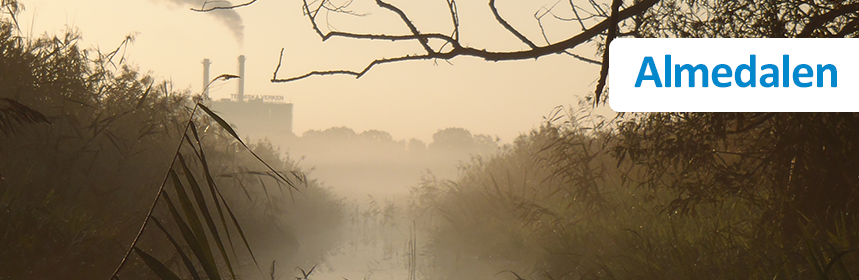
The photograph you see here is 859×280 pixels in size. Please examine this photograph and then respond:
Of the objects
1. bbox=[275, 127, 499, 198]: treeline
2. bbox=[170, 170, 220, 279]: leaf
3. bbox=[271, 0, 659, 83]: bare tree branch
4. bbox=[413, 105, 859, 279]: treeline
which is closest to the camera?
bbox=[170, 170, 220, 279]: leaf

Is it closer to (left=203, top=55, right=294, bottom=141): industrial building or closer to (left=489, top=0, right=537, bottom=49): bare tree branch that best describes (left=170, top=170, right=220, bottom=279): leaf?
(left=489, top=0, right=537, bottom=49): bare tree branch

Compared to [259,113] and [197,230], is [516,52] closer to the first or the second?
[197,230]

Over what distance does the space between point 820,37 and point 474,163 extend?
8696mm

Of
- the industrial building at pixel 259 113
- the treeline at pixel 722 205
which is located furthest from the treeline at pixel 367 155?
the treeline at pixel 722 205

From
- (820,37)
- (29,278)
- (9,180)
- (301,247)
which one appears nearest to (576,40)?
(820,37)

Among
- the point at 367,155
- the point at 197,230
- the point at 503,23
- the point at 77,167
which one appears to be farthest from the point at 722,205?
the point at 367,155

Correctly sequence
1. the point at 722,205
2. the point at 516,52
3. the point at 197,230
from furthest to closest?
1. the point at 722,205
2. the point at 516,52
3. the point at 197,230

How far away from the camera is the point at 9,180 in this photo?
13.5 ft

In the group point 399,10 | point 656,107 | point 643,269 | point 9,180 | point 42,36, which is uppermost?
point 42,36

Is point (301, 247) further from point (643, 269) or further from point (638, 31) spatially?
point (638, 31)

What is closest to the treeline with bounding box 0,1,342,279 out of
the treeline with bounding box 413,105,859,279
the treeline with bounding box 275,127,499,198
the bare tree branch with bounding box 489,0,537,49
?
the bare tree branch with bounding box 489,0,537,49

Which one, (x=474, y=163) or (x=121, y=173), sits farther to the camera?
(x=474, y=163)

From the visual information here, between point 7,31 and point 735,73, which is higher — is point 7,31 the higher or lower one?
the higher one

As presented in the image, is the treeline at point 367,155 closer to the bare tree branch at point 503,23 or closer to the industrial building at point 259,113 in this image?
the industrial building at point 259,113
